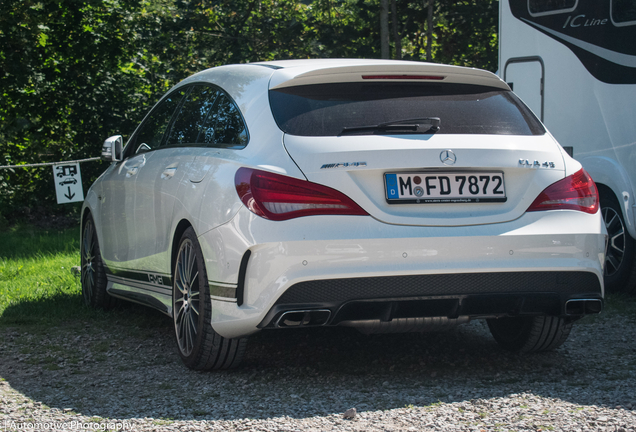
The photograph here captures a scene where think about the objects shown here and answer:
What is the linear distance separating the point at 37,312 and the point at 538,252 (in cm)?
442

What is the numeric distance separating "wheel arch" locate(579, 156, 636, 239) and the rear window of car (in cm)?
280

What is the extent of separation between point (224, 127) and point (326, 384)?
1544 millimetres

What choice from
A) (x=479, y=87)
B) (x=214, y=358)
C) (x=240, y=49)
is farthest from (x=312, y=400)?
(x=240, y=49)

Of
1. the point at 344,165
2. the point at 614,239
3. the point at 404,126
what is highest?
the point at 404,126

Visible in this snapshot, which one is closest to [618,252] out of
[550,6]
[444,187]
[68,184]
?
[550,6]

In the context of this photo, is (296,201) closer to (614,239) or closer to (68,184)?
(614,239)

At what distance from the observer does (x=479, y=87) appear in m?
4.64

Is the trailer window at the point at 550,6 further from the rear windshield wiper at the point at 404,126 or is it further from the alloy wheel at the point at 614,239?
the rear windshield wiper at the point at 404,126

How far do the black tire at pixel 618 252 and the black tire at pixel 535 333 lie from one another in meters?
2.51

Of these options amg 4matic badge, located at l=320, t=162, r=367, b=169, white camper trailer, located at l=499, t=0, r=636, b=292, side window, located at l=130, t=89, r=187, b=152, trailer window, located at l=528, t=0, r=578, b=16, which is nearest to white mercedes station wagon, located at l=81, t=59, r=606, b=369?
amg 4matic badge, located at l=320, t=162, r=367, b=169

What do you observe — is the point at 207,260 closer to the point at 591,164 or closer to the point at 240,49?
the point at 591,164

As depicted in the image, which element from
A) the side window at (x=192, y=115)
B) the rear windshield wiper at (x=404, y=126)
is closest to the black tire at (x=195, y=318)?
the side window at (x=192, y=115)

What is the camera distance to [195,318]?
462 cm

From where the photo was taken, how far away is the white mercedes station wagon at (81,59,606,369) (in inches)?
154
